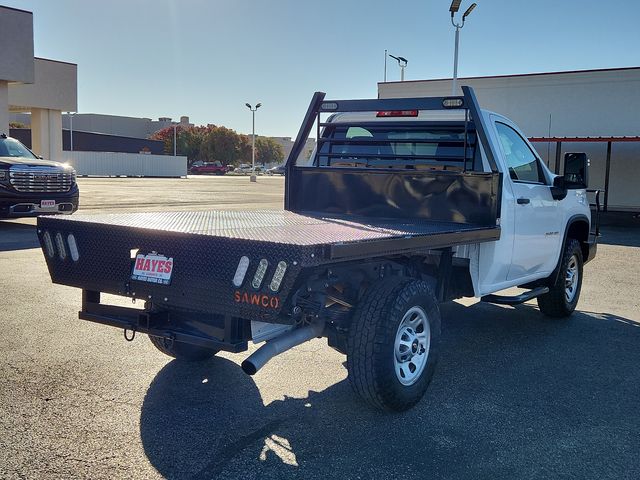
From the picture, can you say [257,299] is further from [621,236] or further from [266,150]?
[266,150]

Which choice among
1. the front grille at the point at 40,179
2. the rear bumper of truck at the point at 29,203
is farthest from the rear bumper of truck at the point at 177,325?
the front grille at the point at 40,179

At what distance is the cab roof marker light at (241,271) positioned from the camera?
3.40 meters

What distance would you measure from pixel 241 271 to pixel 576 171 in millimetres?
4124

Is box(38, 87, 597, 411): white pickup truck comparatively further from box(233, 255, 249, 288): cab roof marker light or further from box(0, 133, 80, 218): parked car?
box(0, 133, 80, 218): parked car

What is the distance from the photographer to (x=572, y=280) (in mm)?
7102

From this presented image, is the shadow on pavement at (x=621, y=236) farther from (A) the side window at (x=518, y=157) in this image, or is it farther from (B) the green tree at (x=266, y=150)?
(B) the green tree at (x=266, y=150)

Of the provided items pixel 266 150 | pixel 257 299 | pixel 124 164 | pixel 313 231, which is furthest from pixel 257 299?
pixel 266 150

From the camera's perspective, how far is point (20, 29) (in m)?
24.3

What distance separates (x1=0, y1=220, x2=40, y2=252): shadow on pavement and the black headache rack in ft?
23.7

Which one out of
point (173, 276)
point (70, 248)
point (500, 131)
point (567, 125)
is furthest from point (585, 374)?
point (567, 125)

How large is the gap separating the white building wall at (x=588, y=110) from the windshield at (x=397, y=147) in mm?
17343

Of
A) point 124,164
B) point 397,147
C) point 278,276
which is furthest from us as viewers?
point 124,164

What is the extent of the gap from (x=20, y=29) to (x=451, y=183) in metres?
23.7

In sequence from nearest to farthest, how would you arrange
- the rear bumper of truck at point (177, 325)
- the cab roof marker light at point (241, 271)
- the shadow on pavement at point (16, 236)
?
the cab roof marker light at point (241, 271) < the rear bumper of truck at point (177, 325) < the shadow on pavement at point (16, 236)
